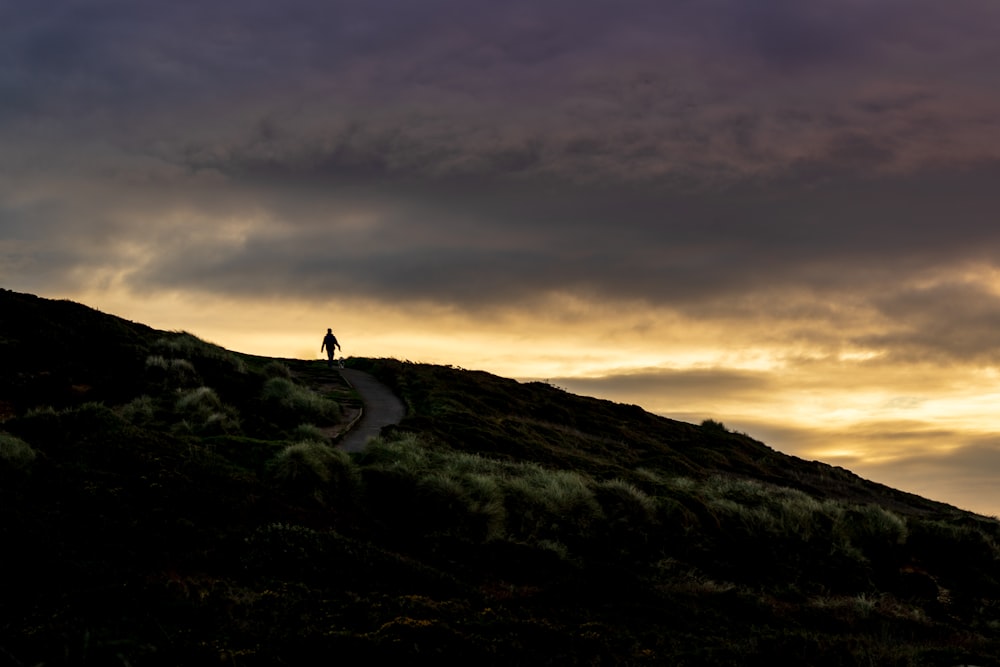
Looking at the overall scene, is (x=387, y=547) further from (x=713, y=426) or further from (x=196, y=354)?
(x=713, y=426)

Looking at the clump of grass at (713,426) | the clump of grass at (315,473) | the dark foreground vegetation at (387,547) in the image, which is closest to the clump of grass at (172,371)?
the dark foreground vegetation at (387,547)

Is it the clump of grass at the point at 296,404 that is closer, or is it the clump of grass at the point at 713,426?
the clump of grass at the point at 296,404

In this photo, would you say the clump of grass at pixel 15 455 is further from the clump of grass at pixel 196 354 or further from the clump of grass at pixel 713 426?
the clump of grass at pixel 713 426

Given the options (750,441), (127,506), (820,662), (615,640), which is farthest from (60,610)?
(750,441)

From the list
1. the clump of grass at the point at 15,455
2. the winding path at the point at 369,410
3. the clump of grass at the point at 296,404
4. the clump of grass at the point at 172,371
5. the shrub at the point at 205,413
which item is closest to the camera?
the clump of grass at the point at 15,455

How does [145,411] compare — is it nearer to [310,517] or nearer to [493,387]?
[310,517]

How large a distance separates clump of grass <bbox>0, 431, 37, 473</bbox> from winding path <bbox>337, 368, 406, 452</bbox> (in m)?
10.8

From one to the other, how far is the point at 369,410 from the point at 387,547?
65.0 ft

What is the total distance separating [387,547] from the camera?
16078 mm

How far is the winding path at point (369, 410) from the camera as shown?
27828 mm

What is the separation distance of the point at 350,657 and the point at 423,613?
2210 mm

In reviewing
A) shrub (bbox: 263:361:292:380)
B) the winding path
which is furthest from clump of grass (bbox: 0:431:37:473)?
shrub (bbox: 263:361:292:380)

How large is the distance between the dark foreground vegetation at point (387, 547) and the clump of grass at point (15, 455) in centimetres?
6

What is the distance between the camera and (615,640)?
11.9m
